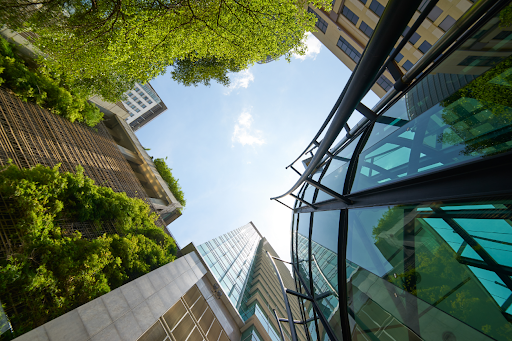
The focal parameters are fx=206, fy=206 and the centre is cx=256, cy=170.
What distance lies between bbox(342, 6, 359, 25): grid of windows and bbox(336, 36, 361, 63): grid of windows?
3125 millimetres

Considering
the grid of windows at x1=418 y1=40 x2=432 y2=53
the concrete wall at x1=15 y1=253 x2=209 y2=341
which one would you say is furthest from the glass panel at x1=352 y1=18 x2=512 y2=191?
the grid of windows at x1=418 y1=40 x2=432 y2=53

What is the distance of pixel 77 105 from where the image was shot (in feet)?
48.6

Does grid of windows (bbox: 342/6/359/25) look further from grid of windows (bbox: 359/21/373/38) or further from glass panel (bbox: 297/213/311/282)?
glass panel (bbox: 297/213/311/282)

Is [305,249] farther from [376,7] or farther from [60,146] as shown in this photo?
[376,7]

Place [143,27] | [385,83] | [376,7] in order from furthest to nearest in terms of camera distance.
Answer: [385,83] → [376,7] → [143,27]

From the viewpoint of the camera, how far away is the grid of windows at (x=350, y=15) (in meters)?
18.7

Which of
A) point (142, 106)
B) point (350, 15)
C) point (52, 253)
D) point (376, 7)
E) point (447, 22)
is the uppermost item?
point (142, 106)

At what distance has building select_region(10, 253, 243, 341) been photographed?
18.4 feet

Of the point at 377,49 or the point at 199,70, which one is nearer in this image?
the point at 377,49

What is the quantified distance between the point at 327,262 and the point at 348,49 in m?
26.0

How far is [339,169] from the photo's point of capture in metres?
4.05

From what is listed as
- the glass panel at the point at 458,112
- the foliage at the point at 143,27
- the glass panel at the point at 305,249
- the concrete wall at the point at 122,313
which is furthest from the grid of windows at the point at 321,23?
the concrete wall at the point at 122,313

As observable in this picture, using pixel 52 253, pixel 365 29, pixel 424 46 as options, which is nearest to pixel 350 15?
pixel 365 29

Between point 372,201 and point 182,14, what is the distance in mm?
8375
